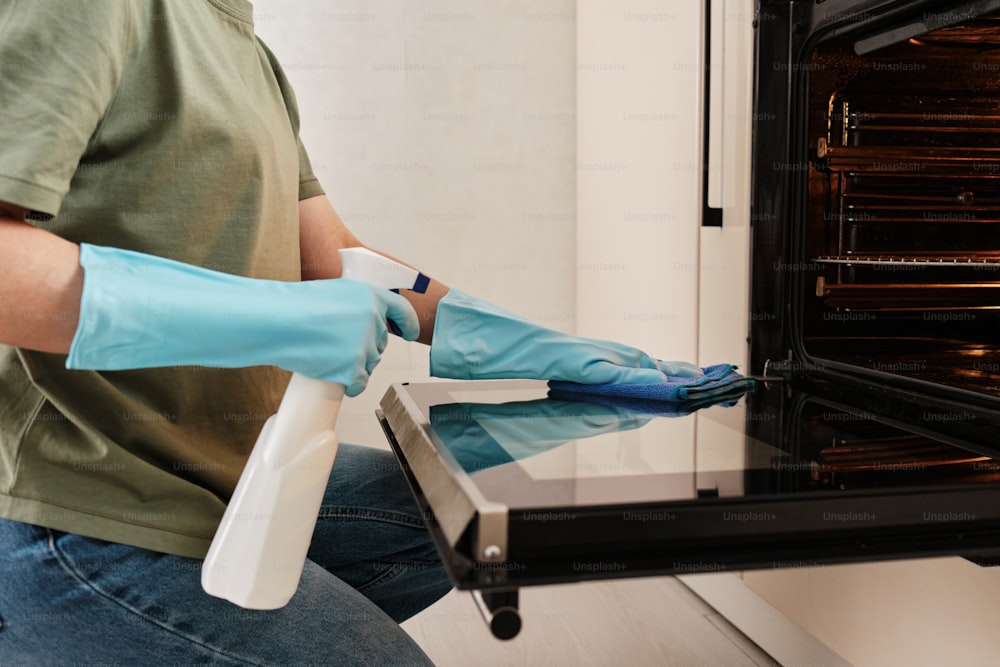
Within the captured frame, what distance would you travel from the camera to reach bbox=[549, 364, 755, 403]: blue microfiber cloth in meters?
1.04

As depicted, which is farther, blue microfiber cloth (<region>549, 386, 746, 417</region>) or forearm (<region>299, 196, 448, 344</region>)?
forearm (<region>299, 196, 448, 344</region>)

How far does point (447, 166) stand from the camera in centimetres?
289

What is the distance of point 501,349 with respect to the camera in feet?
3.78

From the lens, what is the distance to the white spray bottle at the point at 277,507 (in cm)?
79

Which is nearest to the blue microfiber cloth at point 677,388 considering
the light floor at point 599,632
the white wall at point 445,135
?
the light floor at point 599,632

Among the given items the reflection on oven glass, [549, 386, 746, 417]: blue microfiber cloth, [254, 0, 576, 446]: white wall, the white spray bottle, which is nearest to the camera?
the reflection on oven glass

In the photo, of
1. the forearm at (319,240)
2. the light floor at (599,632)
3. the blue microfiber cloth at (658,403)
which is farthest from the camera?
the light floor at (599,632)

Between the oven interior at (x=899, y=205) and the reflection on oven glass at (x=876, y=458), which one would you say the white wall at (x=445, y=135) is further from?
the reflection on oven glass at (x=876, y=458)

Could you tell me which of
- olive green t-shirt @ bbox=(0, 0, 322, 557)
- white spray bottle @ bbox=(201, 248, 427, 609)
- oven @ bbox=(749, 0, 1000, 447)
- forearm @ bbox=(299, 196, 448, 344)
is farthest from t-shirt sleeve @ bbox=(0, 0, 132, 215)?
oven @ bbox=(749, 0, 1000, 447)

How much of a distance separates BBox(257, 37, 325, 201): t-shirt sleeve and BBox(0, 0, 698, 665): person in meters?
0.13

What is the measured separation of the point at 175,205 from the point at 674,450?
0.60 metres

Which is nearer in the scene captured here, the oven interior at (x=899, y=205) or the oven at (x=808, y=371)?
the oven at (x=808, y=371)

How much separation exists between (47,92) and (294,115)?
602 mm

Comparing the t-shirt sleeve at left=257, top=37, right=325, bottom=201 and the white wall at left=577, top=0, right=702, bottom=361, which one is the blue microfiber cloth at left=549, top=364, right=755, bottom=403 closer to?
the t-shirt sleeve at left=257, top=37, right=325, bottom=201
